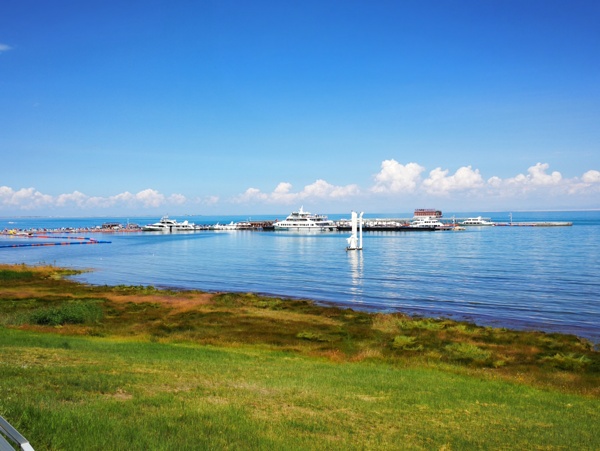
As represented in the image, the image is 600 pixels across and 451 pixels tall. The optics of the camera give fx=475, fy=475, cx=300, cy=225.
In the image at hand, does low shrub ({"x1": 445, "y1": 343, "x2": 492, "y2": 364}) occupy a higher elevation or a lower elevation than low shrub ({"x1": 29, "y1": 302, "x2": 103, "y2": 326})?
lower

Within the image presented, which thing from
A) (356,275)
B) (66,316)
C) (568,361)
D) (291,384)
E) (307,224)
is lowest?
(356,275)

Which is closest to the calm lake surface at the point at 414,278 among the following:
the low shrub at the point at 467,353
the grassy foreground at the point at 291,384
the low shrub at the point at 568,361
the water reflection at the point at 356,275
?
the water reflection at the point at 356,275

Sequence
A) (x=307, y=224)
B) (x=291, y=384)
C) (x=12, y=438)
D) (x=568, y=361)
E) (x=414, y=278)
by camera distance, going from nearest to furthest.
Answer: (x=12, y=438)
(x=291, y=384)
(x=568, y=361)
(x=414, y=278)
(x=307, y=224)

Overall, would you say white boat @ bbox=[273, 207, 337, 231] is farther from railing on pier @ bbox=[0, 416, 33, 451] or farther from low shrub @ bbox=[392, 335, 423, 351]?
railing on pier @ bbox=[0, 416, 33, 451]

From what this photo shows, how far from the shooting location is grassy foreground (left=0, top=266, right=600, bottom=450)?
32.5 ft

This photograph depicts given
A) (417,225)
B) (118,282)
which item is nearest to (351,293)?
(118,282)

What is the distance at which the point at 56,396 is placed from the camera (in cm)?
1130

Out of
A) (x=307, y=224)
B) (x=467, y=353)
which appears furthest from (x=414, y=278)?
(x=307, y=224)

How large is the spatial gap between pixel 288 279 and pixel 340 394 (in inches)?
1867

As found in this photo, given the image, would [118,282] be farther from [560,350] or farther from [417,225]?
[417,225]

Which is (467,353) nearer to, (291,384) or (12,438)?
(291,384)

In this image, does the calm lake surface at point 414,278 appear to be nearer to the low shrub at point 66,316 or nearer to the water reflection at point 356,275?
the water reflection at point 356,275

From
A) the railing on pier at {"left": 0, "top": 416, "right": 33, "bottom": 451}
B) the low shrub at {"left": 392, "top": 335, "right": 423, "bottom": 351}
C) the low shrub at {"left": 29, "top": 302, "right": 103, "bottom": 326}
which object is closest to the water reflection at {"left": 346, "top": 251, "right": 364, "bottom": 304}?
the low shrub at {"left": 392, "top": 335, "right": 423, "bottom": 351}

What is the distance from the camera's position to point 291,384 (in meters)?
15.3
